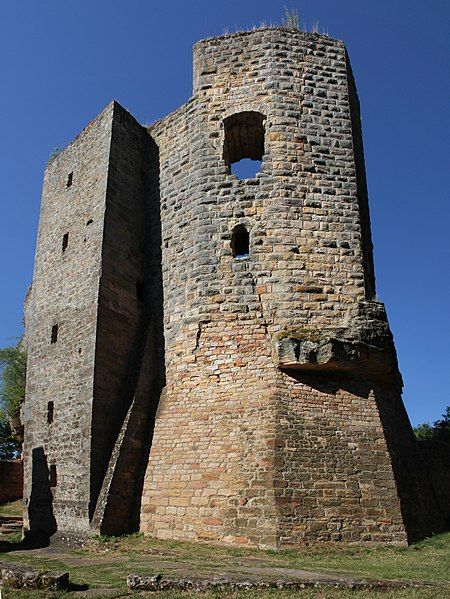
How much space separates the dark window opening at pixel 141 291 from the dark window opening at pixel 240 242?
2799 millimetres

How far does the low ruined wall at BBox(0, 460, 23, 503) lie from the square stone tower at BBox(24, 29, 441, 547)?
6331 millimetres

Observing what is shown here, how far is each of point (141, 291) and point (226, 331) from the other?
10.8 feet

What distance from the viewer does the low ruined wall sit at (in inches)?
707

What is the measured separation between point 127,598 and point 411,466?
295 inches

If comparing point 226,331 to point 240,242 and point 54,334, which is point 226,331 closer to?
point 240,242

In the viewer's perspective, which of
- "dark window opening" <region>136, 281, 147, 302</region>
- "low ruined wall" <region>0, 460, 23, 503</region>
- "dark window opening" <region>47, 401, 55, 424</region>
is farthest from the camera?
"low ruined wall" <region>0, 460, 23, 503</region>

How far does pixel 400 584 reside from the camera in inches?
232

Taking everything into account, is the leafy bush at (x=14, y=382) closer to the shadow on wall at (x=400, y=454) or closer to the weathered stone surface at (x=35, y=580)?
the shadow on wall at (x=400, y=454)

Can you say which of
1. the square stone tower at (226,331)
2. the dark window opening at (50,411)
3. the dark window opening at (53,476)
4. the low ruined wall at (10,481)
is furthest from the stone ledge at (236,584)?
the low ruined wall at (10,481)

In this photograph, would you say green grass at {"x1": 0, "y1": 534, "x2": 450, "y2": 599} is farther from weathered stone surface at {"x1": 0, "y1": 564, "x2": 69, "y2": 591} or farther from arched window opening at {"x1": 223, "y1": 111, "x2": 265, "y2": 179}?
arched window opening at {"x1": 223, "y1": 111, "x2": 265, "y2": 179}

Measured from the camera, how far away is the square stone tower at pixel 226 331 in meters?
9.62

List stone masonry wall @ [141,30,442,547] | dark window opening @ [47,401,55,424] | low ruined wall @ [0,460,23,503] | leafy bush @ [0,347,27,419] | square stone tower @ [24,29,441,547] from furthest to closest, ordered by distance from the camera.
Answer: leafy bush @ [0,347,27,419] < low ruined wall @ [0,460,23,503] < dark window opening @ [47,401,55,424] < square stone tower @ [24,29,441,547] < stone masonry wall @ [141,30,442,547]

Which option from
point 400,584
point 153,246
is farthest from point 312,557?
point 153,246

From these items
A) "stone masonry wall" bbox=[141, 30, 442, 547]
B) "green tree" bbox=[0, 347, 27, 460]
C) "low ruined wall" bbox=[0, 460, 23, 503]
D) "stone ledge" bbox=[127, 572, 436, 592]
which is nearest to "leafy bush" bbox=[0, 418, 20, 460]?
"green tree" bbox=[0, 347, 27, 460]
